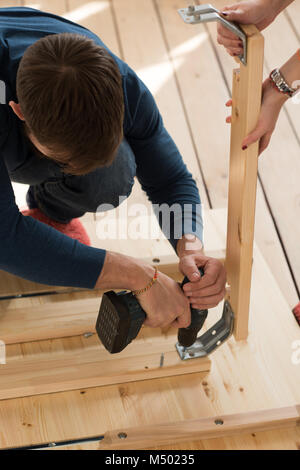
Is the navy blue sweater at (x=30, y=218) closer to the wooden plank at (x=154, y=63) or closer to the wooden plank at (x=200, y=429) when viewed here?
the wooden plank at (x=200, y=429)

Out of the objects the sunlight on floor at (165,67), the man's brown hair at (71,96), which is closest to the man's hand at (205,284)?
the man's brown hair at (71,96)

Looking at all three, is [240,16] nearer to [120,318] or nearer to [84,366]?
[120,318]

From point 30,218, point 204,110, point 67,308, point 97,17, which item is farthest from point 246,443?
point 97,17

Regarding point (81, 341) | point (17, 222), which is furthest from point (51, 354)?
point (17, 222)

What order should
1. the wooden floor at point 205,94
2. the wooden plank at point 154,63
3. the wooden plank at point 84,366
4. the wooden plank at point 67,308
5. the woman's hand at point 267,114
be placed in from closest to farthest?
the woman's hand at point 267,114 < the wooden plank at point 84,366 < the wooden plank at point 67,308 < the wooden floor at point 205,94 < the wooden plank at point 154,63

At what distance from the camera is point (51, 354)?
4.45ft

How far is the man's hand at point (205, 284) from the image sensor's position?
46.8 inches

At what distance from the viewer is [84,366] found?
4.29ft

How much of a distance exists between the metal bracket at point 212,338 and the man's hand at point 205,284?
3.4 inches

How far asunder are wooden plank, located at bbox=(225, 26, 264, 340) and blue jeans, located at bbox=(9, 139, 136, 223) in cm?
27

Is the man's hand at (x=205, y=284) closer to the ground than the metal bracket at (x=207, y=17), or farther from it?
closer to the ground
